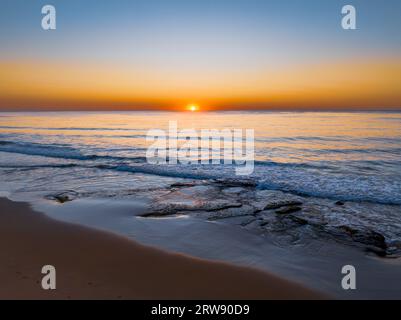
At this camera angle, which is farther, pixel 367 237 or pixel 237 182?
pixel 237 182

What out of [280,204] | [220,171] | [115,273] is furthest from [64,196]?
[220,171]

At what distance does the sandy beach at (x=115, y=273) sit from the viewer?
4.03 metres

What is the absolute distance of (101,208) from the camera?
7.87 m

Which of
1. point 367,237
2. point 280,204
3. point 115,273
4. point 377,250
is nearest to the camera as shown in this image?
point 115,273

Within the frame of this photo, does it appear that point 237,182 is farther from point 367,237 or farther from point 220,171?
point 367,237

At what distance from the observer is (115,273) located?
4.50 metres

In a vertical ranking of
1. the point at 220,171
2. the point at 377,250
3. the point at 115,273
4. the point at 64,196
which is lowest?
the point at 377,250

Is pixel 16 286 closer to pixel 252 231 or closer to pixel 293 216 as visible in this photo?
pixel 252 231

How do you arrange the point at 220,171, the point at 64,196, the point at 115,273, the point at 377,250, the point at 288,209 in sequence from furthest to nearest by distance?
the point at 220,171, the point at 64,196, the point at 288,209, the point at 377,250, the point at 115,273

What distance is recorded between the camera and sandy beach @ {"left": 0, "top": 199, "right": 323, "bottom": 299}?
403cm

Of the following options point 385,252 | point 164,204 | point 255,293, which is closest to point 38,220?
point 164,204

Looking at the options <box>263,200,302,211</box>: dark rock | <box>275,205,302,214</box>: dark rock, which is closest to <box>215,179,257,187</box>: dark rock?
<box>263,200,302,211</box>: dark rock

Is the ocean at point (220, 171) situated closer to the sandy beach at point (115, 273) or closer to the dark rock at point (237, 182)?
the dark rock at point (237, 182)
